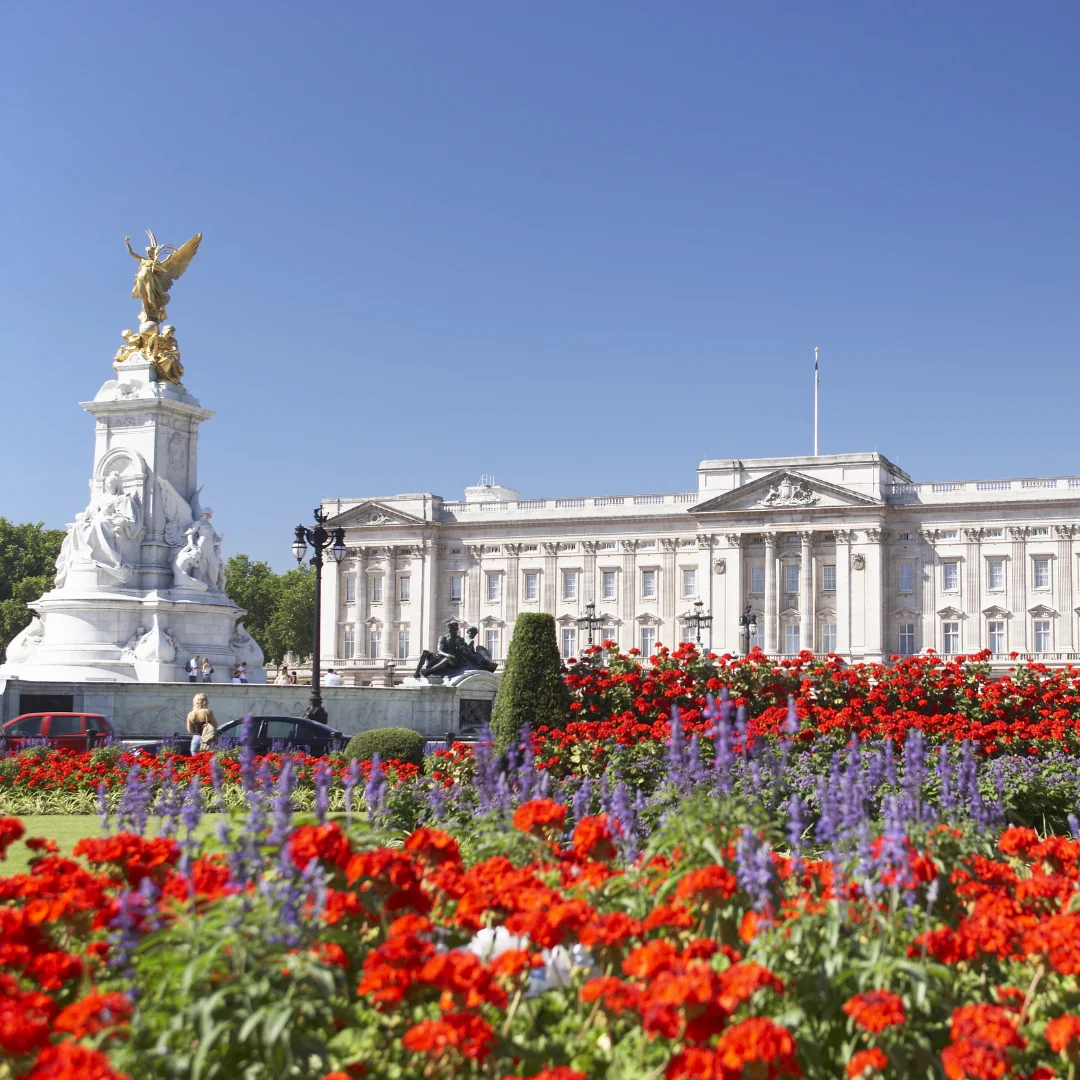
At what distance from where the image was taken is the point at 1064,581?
74.4 m

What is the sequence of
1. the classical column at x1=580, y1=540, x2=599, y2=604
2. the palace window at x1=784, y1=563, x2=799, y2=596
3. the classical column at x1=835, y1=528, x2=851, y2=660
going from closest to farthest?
the classical column at x1=835, y1=528, x2=851, y2=660
the palace window at x1=784, y1=563, x2=799, y2=596
the classical column at x1=580, y1=540, x2=599, y2=604

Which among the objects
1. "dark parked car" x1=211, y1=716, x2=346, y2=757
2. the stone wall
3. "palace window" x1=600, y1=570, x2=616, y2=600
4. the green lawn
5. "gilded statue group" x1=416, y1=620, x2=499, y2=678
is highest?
"palace window" x1=600, y1=570, x2=616, y2=600

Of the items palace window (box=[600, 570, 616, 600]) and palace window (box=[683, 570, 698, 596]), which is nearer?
palace window (box=[683, 570, 698, 596])

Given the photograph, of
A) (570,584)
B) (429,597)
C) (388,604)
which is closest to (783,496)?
(570,584)

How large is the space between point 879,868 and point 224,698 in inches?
813

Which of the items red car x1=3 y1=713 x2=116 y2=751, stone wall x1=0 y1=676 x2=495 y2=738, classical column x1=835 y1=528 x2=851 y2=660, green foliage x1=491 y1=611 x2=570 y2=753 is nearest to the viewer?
green foliage x1=491 y1=611 x2=570 y2=753

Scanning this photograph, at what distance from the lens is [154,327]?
100ft

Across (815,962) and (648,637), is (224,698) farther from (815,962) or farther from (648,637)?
(648,637)

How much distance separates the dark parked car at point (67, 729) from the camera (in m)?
21.2

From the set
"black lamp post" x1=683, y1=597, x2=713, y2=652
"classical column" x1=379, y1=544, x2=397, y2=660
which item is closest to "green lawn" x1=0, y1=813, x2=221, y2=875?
"black lamp post" x1=683, y1=597, x2=713, y2=652

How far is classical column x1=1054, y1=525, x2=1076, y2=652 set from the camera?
243ft

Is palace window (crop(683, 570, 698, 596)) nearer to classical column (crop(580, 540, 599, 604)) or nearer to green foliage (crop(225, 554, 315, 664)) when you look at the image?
classical column (crop(580, 540, 599, 604))

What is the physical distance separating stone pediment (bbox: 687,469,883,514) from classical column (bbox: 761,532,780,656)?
199 centimetres

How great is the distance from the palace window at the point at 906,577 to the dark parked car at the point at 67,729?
62.4 metres
